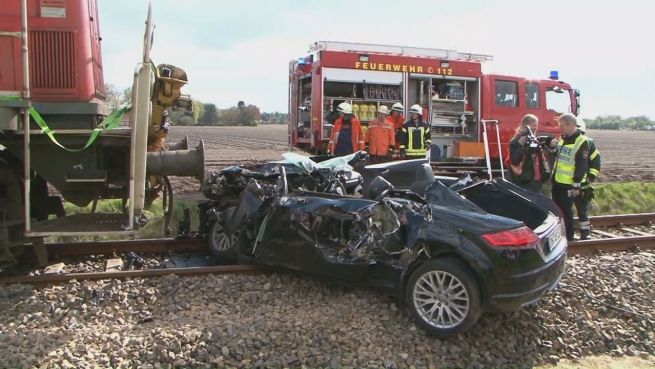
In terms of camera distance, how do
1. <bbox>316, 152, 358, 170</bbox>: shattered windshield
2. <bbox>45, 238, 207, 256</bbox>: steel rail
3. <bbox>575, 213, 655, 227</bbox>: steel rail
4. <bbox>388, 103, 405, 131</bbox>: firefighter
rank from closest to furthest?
<bbox>316, 152, 358, 170</bbox>: shattered windshield, <bbox>45, 238, 207, 256</bbox>: steel rail, <bbox>575, 213, 655, 227</bbox>: steel rail, <bbox>388, 103, 405, 131</bbox>: firefighter

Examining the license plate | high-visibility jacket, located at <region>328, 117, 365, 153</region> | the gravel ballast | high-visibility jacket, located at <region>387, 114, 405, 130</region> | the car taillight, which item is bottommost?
the gravel ballast

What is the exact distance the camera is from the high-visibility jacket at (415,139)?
33.8ft

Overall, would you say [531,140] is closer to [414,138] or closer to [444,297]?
[414,138]

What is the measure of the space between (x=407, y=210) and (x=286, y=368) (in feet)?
5.38

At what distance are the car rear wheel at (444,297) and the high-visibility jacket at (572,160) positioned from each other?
403 cm

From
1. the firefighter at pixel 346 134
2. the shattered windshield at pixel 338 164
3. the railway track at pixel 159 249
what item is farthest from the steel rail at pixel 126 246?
the firefighter at pixel 346 134

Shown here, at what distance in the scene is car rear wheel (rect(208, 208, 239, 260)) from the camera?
21.2 ft

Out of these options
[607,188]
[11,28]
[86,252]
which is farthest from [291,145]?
[11,28]

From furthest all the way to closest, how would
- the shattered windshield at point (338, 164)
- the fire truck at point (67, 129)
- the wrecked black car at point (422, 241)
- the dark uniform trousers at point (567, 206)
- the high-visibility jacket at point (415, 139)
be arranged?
the high-visibility jacket at point (415, 139) → the dark uniform trousers at point (567, 206) → the shattered windshield at point (338, 164) → the fire truck at point (67, 129) → the wrecked black car at point (422, 241)

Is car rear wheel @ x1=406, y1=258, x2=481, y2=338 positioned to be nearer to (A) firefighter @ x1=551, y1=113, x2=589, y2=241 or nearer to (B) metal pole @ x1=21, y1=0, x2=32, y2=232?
(B) metal pole @ x1=21, y1=0, x2=32, y2=232

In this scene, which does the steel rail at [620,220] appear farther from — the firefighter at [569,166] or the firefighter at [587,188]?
the firefighter at [569,166]

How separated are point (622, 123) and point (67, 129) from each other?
4823 inches

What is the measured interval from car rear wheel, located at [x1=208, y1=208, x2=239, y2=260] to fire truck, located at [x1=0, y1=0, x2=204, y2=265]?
596 mm

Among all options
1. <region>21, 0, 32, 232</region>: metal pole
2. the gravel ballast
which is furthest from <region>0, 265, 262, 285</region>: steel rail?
<region>21, 0, 32, 232</region>: metal pole
